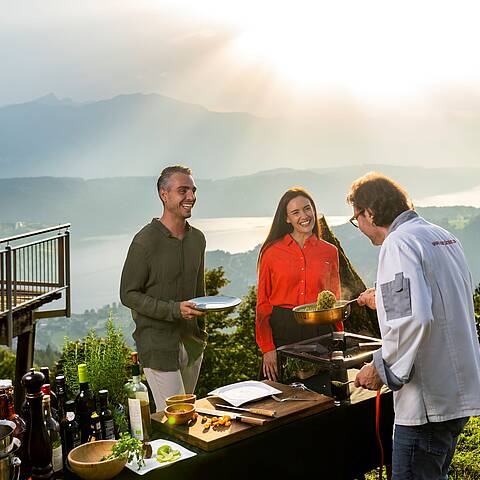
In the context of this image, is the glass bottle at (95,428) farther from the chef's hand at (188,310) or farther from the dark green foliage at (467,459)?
the dark green foliage at (467,459)

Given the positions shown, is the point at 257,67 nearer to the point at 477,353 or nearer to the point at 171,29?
the point at 171,29

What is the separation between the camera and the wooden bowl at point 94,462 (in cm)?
194

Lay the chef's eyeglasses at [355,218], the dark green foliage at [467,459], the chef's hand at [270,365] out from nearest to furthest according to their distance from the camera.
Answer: the chef's eyeglasses at [355,218] → the chef's hand at [270,365] → the dark green foliage at [467,459]

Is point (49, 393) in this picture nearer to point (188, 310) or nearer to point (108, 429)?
point (108, 429)

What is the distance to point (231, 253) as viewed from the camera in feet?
38.3

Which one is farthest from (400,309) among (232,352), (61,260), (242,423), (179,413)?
(61,260)

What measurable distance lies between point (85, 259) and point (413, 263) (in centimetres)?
2362

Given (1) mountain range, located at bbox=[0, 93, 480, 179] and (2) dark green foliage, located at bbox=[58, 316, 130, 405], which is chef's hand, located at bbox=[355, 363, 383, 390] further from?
(1) mountain range, located at bbox=[0, 93, 480, 179]

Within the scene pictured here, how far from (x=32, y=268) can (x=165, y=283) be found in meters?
5.41

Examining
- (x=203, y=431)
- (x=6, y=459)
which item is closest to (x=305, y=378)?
(x=203, y=431)

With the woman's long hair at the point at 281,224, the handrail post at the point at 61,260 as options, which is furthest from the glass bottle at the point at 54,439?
the handrail post at the point at 61,260

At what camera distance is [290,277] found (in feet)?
11.8

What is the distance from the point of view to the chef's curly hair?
7.68 feet

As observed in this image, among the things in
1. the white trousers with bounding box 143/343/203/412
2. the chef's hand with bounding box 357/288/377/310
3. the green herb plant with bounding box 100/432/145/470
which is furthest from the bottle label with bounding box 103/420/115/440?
the chef's hand with bounding box 357/288/377/310
